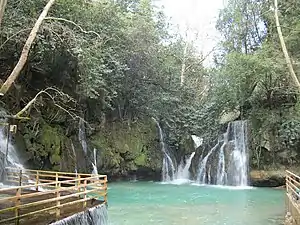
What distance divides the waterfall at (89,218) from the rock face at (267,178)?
13.7m

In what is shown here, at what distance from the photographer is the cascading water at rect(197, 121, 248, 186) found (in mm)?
21406

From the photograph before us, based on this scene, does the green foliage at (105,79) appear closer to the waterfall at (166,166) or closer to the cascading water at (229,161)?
the waterfall at (166,166)

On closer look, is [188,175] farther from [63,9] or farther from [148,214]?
[63,9]

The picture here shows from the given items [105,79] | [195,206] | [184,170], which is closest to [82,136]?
[105,79]

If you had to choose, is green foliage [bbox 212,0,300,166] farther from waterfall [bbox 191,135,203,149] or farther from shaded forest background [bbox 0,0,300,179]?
waterfall [bbox 191,135,203,149]

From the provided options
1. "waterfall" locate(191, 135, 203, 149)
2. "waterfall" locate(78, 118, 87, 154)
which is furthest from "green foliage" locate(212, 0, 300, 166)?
"waterfall" locate(78, 118, 87, 154)

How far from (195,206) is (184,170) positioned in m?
11.6

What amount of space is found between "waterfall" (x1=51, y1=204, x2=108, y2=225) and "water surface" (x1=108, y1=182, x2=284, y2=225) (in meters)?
1.65

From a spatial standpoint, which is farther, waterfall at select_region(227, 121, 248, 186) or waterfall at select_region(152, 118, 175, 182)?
waterfall at select_region(152, 118, 175, 182)

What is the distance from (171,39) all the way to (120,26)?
29.4ft

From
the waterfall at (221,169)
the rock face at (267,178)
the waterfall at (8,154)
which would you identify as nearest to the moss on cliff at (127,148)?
the waterfall at (221,169)

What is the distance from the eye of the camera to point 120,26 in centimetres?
2080

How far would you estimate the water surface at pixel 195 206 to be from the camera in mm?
11273

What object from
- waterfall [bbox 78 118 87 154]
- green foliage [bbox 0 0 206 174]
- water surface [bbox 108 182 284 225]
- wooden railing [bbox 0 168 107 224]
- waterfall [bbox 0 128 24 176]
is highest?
green foliage [bbox 0 0 206 174]
